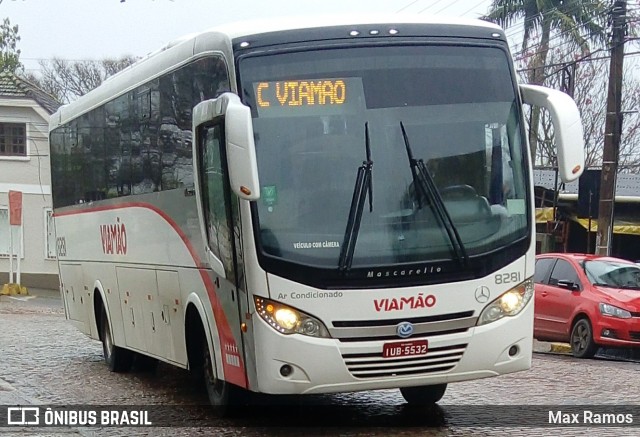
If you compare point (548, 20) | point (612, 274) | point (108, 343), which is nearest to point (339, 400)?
point (108, 343)

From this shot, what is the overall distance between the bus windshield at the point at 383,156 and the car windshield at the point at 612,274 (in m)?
9.03

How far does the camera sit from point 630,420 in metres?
9.77

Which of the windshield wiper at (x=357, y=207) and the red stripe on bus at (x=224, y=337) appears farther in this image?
the red stripe on bus at (x=224, y=337)

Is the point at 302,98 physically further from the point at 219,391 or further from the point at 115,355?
the point at 115,355

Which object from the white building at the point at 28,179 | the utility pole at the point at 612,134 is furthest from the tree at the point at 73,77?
the utility pole at the point at 612,134

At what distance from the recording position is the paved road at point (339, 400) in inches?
377

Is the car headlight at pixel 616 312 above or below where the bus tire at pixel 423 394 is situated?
below

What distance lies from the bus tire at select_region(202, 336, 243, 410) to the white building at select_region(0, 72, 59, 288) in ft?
101

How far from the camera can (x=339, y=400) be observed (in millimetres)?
11336

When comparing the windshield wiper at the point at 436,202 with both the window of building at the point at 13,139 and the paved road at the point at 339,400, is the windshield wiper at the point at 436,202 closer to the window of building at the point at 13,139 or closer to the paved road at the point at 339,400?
the paved road at the point at 339,400

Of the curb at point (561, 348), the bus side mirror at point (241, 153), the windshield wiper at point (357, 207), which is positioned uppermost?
the bus side mirror at point (241, 153)

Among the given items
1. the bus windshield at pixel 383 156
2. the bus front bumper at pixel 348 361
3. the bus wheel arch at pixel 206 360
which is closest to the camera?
the bus front bumper at pixel 348 361

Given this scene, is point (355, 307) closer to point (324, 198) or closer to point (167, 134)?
point (324, 198)

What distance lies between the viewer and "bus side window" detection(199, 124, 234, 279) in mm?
9062
